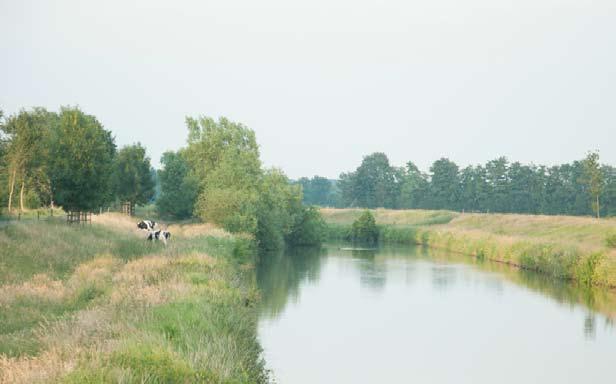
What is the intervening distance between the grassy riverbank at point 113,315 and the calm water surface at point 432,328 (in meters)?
3.23

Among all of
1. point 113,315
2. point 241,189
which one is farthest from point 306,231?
point 113,315

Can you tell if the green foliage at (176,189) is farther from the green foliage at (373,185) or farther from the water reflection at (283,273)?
the green foliage at (373,185)

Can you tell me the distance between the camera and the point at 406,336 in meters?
28.0

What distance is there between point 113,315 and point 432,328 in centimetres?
1852

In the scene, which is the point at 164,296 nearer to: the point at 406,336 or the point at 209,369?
the point at 209,369

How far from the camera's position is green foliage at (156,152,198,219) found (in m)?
75.4

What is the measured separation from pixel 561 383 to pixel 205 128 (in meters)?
69.3

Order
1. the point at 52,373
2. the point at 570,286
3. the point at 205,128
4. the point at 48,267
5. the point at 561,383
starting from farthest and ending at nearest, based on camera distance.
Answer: the point at 205,128
the point at 570,286
the point at 48,267
the point at 561,383
the point at 52,373

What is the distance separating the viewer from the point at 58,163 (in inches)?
1652

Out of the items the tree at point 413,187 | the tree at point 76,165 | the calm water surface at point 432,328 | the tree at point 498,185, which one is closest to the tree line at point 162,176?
the tree at point 76,165

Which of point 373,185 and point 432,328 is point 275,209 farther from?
point 373,185

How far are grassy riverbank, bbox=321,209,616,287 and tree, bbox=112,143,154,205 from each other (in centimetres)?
3433

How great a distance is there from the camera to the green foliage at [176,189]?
247 feet

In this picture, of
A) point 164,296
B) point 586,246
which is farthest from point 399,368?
point 586,246
